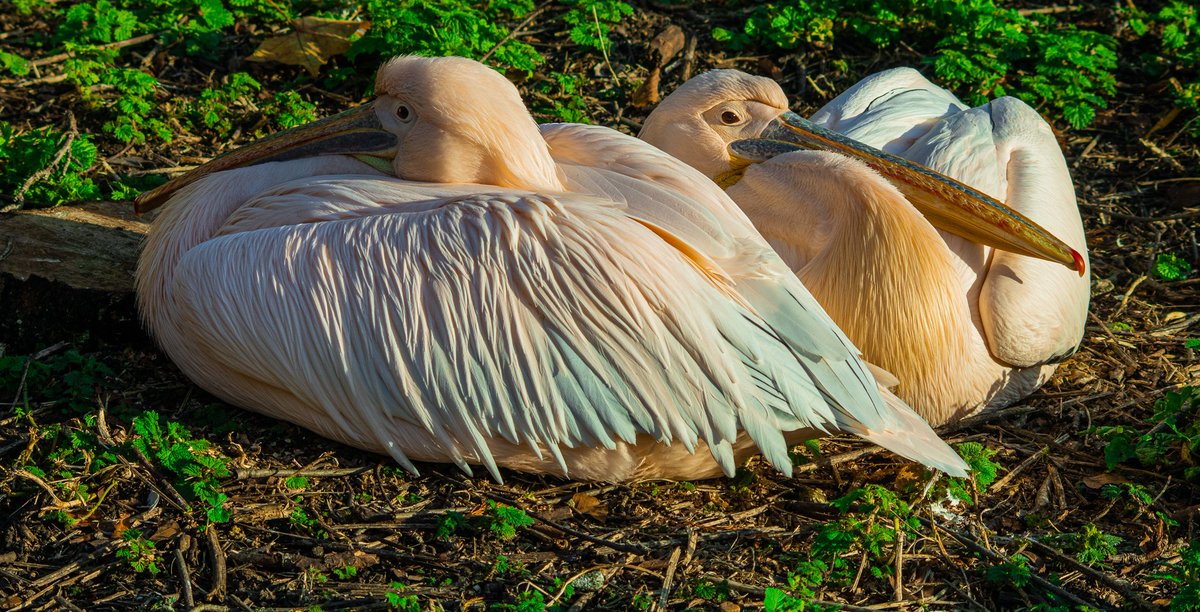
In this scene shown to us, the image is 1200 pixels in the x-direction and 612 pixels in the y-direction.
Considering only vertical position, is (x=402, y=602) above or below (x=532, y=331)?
below

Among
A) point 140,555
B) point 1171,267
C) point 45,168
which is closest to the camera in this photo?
point 140,555

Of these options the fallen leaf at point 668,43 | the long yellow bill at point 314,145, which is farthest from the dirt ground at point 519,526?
the fallen leaf at point 668,43

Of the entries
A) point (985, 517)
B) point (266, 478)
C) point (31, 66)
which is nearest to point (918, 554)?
point (985, 517)

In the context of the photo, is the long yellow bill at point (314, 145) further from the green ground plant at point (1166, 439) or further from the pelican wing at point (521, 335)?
the green ground plant at point (1166, 439)

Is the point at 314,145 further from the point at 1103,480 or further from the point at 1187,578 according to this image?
the point at 1187,578

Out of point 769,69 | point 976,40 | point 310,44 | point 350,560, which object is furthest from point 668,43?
point 350,560

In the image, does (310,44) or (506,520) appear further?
(310,44)

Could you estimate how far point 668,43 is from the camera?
5.75 m

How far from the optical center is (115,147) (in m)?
4.96

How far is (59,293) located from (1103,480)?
10.3 ft

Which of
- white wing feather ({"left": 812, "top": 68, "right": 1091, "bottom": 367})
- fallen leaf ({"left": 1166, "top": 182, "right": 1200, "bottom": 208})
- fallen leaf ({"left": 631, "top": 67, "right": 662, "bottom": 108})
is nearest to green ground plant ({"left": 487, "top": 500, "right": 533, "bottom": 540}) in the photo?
white wing feather ({"left": 812, "top": 68, "right": 1091, "bottom": 367})

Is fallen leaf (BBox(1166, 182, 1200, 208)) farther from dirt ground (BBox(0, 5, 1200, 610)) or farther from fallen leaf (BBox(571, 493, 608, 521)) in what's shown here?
fallen leaf (BBox(571, 493, 608, 521))

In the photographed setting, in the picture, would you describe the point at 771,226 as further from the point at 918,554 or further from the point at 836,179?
the point at 918,554

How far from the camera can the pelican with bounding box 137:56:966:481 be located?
3102 millimetres
